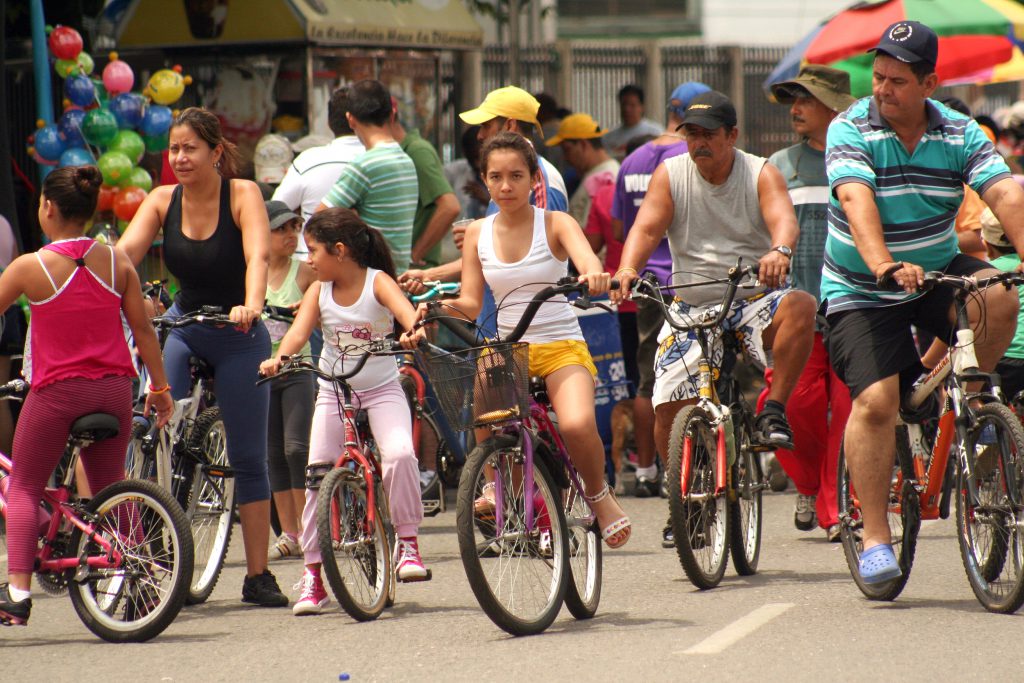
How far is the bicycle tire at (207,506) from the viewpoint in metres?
7.64

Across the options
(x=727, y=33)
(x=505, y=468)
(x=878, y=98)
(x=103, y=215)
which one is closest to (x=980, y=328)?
(x=878, y=98)

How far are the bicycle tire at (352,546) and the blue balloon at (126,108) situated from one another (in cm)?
574

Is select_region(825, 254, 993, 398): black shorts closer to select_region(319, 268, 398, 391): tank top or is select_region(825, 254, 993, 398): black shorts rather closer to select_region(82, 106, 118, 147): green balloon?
select_region(319, 268, 398, 391): tank top

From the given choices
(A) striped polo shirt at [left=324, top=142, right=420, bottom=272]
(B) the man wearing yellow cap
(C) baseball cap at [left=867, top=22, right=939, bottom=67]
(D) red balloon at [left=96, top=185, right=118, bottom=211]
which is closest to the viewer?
(C) baseball cap at [left=867, top=22, right=939, bottom=67]

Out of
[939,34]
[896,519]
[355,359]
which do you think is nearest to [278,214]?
[355,359]

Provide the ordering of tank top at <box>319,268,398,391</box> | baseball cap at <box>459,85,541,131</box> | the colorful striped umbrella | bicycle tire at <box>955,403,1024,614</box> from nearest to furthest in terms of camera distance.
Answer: bicycle tire at <box>955,403,1024,614</box> < tank top at <box>319,268,398,391</box> < baseball cap at <box>459,85,541,131</box> < the colorful striped umbrella

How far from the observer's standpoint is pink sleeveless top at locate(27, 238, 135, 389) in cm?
671

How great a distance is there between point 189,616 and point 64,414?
1.11 metres

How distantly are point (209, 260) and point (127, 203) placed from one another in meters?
4.42

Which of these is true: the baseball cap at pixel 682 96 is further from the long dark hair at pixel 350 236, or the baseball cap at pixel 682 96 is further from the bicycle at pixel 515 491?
the bicycle at pixel 515 491

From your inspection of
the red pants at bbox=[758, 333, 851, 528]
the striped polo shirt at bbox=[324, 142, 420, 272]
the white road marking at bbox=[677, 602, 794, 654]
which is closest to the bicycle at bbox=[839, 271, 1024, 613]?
the white road marking at bbox=[677, 602, 794, 654]

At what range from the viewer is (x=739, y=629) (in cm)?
641

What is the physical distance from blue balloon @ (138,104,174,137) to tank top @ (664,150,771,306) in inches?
211

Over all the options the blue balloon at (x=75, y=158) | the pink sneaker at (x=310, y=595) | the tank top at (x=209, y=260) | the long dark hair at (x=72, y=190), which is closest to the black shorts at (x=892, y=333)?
the pink sneaker at (x=310, y=595)
